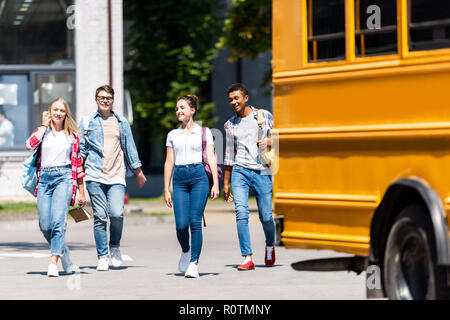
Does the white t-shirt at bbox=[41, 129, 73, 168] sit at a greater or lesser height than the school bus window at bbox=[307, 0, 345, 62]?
lesser

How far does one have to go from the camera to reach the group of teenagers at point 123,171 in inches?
443

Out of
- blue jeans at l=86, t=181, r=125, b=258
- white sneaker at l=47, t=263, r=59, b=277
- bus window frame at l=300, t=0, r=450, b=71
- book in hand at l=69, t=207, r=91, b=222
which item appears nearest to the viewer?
bus window frame at l=300, t=0, r=450, b=71

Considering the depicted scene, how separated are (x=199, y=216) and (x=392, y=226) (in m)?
3.93

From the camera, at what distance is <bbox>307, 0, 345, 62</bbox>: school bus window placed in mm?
8172

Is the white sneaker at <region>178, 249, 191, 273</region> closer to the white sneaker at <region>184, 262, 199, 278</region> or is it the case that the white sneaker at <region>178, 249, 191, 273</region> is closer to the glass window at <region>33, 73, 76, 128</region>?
the white sneaker at <region>184, 262, 199, 278</region>

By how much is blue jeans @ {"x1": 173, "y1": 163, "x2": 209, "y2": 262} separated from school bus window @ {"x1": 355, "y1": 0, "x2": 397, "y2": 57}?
350 cm

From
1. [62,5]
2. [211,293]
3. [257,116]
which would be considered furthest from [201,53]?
[211,293]

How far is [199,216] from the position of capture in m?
11.2

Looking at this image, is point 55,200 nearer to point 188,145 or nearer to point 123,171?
point 123,171

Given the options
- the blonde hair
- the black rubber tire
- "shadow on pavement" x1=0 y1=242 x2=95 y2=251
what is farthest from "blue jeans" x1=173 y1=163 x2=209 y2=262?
"shadow on pavement" x1=0 y1=242 x2=95 y2=251

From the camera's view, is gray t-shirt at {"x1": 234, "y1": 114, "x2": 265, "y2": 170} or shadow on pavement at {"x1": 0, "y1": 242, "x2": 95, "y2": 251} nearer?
gray t-shirt at {"x1": 234, "y1": 114, "x2": 265, "y2": 170}

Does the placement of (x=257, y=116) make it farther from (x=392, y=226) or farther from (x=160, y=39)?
(x=160, y=39)

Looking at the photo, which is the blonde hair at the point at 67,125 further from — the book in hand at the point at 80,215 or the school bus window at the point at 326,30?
the school bus window at the point at 326,30

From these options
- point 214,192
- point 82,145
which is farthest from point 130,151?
point 214,192
